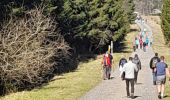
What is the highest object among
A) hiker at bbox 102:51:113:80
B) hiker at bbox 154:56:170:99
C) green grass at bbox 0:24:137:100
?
hiker at bbox 154:56:170:99

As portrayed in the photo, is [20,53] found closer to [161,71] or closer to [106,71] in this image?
[106,71]

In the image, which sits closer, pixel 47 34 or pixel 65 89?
pixel 65 89

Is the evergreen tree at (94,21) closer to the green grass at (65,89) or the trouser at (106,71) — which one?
the green grass at (65,89)

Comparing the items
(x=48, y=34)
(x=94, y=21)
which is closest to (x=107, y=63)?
(x=48, y=34)

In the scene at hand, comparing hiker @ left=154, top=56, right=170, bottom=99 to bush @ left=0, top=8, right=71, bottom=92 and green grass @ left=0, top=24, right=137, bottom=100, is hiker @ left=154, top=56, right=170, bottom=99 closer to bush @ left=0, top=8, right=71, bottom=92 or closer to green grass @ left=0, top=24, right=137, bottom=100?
green grass @ left=0, top=24, right=137, bottom=100

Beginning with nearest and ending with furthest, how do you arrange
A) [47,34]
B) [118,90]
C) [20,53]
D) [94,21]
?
1. [118,90]
2. [20,53]
3. [47,34]
4. [94,21]

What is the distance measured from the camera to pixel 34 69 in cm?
2914

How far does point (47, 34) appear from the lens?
33.0 meters

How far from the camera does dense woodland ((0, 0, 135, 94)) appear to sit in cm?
2786

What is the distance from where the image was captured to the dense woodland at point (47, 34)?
2786 centimetres

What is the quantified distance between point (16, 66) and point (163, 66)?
9.47 meters

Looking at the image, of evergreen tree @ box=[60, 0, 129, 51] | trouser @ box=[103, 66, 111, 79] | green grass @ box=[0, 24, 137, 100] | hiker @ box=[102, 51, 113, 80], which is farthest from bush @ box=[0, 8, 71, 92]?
evergreen tree @ box=[60, 0, 129, 51]

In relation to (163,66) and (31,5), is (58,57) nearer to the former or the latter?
(31,5)

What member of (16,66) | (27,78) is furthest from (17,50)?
(27,78)
